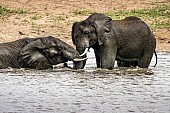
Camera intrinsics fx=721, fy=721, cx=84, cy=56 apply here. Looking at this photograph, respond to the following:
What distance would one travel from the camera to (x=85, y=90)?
7.66 meters

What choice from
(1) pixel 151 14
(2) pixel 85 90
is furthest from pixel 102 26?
(1) pixel 151 14

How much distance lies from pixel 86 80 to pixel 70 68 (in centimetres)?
151

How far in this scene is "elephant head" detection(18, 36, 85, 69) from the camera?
1012 centimetres

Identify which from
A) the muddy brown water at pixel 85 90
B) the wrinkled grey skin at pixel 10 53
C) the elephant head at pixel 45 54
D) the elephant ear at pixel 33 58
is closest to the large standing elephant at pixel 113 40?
the elephant head at pixel 45 54

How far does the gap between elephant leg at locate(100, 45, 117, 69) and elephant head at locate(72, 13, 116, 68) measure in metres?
0.05

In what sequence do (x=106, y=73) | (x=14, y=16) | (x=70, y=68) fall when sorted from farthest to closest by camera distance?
(x=14, y=16) → (x=70, y=68) → (x=106, y=73)

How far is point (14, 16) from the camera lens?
1791 cm

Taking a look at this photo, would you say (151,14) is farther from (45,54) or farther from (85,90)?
(85,90)

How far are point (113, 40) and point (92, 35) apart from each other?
1.04ft

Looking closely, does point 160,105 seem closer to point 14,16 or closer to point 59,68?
point 59,68

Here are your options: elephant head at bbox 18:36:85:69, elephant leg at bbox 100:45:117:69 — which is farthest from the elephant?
elephant leg at bbox 100:45:117:69

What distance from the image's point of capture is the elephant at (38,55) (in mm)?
10117

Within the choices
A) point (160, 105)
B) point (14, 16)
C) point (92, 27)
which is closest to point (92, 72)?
point (92, 27)

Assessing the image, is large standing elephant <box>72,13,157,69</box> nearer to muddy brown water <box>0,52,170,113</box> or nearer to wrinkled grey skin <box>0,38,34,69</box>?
muddy brown water <box>0,52,170,113</box>
